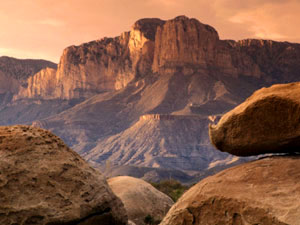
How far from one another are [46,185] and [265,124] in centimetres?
375

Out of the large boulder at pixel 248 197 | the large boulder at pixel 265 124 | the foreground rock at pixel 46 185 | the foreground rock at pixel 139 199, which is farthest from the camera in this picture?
the foreground rock at pixel 139 199

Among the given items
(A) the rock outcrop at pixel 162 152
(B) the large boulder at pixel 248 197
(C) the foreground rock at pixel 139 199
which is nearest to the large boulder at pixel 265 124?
(B) the large boulder at pixel 248 197

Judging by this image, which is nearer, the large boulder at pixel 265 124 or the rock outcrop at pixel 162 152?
the large boulder at pixel 265 124

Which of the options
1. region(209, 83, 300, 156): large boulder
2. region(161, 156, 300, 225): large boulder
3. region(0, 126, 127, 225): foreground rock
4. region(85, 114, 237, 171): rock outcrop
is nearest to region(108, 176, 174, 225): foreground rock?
region(0, 126, 127, 225): foreground rock

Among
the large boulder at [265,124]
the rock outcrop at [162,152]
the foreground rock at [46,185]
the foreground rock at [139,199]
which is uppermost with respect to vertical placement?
the large boulder at [265,124]

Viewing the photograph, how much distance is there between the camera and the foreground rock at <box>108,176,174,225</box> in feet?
48.0

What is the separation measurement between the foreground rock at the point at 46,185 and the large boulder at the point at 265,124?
243cm

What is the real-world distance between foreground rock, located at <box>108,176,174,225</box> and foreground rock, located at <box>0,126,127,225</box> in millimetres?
5284

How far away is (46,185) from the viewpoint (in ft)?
27.5

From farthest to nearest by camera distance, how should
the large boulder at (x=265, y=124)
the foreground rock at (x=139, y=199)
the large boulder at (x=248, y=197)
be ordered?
the foreground rock at (x=139, y=199) < the large boulder at (x=265, y=124) < the large boulder at (x=248, y=197)

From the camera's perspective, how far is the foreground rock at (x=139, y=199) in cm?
1462

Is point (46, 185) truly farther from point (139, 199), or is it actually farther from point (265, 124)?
point (139, 199)

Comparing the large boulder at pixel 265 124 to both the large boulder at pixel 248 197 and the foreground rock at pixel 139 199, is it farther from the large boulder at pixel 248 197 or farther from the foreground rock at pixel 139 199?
the foreground rock at pixel 139 199

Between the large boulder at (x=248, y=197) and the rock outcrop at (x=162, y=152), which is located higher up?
the large boulder at (x=248, y=197)
